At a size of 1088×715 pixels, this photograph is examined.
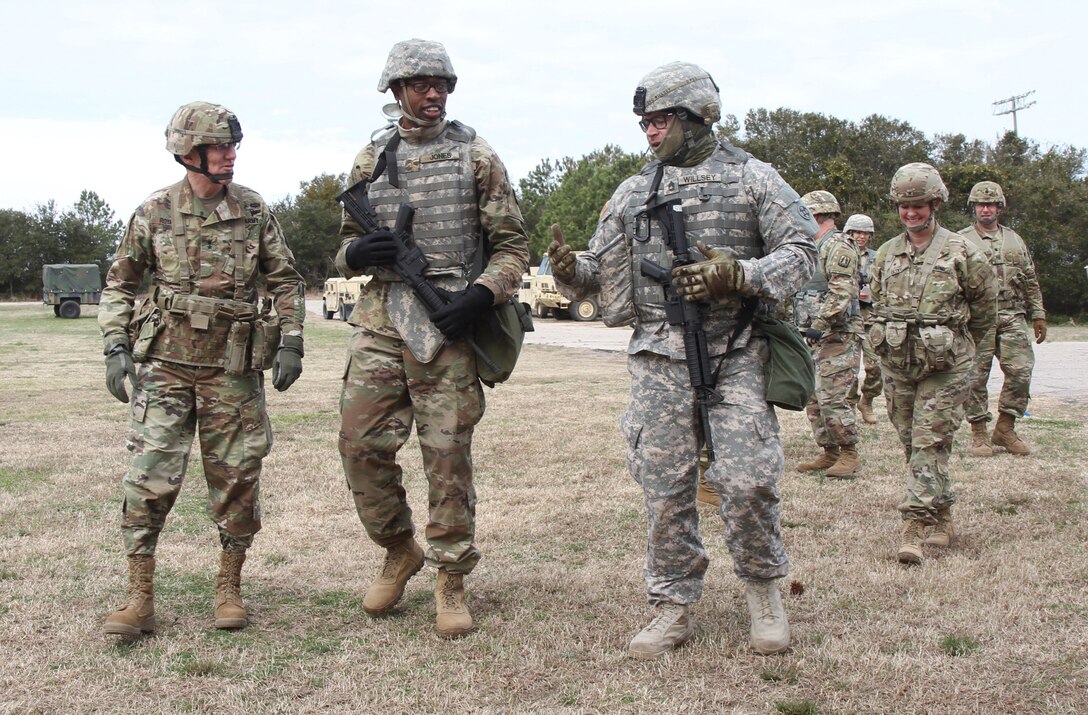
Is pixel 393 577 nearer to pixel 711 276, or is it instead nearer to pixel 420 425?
pixel 420 425

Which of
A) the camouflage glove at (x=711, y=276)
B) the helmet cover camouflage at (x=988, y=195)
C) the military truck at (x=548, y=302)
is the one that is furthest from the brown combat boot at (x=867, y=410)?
the military truck at (x=548, y=302)

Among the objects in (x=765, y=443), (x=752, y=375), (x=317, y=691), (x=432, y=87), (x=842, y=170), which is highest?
(x=842, y=170)

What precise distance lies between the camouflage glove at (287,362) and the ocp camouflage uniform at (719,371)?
1.32 metres

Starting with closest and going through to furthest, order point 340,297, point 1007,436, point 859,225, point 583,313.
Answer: point 1007,436 < point 859,225 < point 583,313 < point 340,297

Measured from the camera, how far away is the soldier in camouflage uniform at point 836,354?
838cm

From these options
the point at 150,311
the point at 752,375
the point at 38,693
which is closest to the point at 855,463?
the point at 752,375

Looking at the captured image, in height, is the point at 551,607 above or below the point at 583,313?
below

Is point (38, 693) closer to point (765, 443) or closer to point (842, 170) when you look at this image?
point (765, 443)

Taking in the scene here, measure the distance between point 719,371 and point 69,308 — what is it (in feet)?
142

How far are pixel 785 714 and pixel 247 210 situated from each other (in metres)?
3.24

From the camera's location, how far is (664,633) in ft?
14.6

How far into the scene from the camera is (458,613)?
187 inches

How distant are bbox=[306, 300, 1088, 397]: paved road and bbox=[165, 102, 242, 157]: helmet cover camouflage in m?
11.1

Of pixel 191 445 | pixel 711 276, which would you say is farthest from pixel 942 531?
pixel 191 445
